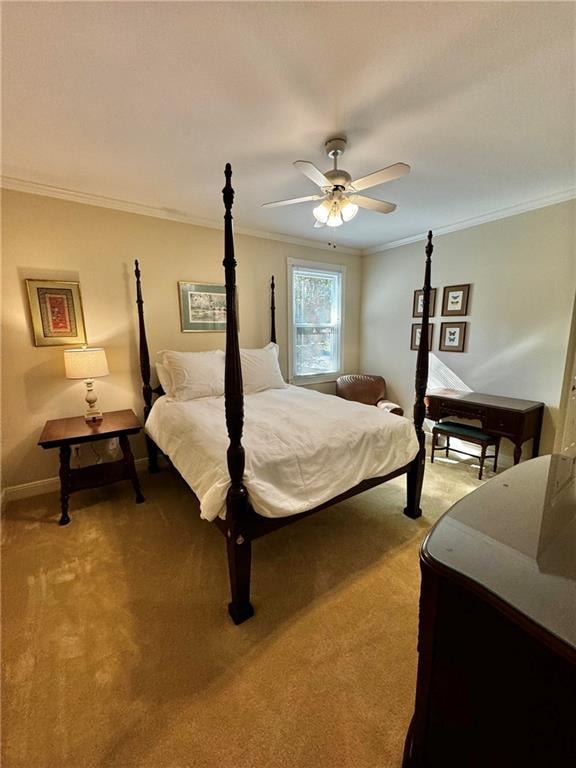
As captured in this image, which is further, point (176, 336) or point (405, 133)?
point (176, 336)

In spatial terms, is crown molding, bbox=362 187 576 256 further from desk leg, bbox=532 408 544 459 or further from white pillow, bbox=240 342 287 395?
white pillow, bbox=240 342 287 395

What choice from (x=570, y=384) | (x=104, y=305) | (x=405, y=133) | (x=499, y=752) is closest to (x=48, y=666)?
(x=499, y=752)

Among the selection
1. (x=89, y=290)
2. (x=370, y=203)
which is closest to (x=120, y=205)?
(x=89, y=290)

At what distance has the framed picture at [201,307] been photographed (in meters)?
3.24

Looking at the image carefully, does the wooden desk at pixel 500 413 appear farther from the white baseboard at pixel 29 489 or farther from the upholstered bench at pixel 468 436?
the white baseboard at pixel 29 489

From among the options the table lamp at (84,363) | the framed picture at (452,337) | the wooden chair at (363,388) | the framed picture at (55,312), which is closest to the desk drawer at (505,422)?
the framed picture at (452,337)

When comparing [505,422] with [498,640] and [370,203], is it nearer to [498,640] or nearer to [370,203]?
[370,203]

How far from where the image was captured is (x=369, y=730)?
1118 millimetres

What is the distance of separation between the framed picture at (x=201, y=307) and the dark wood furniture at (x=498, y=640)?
3.01 meters

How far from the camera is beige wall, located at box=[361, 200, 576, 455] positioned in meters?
2.76

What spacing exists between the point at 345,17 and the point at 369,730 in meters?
2.61

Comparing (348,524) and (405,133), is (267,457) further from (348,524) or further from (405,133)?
(405,133)

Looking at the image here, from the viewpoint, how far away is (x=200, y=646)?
1423 mm

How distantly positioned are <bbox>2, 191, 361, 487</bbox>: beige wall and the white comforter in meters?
0.92
